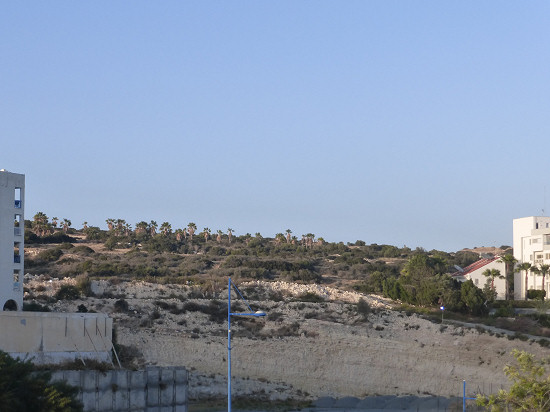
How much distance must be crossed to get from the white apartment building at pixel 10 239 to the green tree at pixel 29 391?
21334 mm

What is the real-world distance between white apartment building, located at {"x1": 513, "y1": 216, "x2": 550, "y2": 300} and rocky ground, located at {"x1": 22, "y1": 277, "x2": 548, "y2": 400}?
21163 millimetres

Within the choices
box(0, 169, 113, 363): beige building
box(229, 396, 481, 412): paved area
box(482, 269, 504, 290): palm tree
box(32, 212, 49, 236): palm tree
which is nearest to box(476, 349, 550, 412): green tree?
box(0, 169, 113, 363): beige building

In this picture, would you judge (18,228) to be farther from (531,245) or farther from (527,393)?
(531,245)

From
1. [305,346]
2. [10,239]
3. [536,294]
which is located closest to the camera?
[10,239]

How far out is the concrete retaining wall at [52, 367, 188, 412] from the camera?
3750cm

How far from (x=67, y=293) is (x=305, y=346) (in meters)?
19.2

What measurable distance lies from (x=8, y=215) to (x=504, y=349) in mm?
36564

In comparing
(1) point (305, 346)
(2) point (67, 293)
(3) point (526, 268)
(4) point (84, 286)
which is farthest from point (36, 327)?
(3) point (526, 268)

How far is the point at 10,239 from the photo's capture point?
53.0 meters

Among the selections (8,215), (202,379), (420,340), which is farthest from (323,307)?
(8,215)

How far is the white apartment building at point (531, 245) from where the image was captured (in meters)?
91.9

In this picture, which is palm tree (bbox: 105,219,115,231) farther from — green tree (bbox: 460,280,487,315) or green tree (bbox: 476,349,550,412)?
green tree (bbox: 476,349,550,412)

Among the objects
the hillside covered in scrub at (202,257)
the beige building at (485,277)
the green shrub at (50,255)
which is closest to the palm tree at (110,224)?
the hillside covered in scrub at (202,257)

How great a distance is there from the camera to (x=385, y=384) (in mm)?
62562
